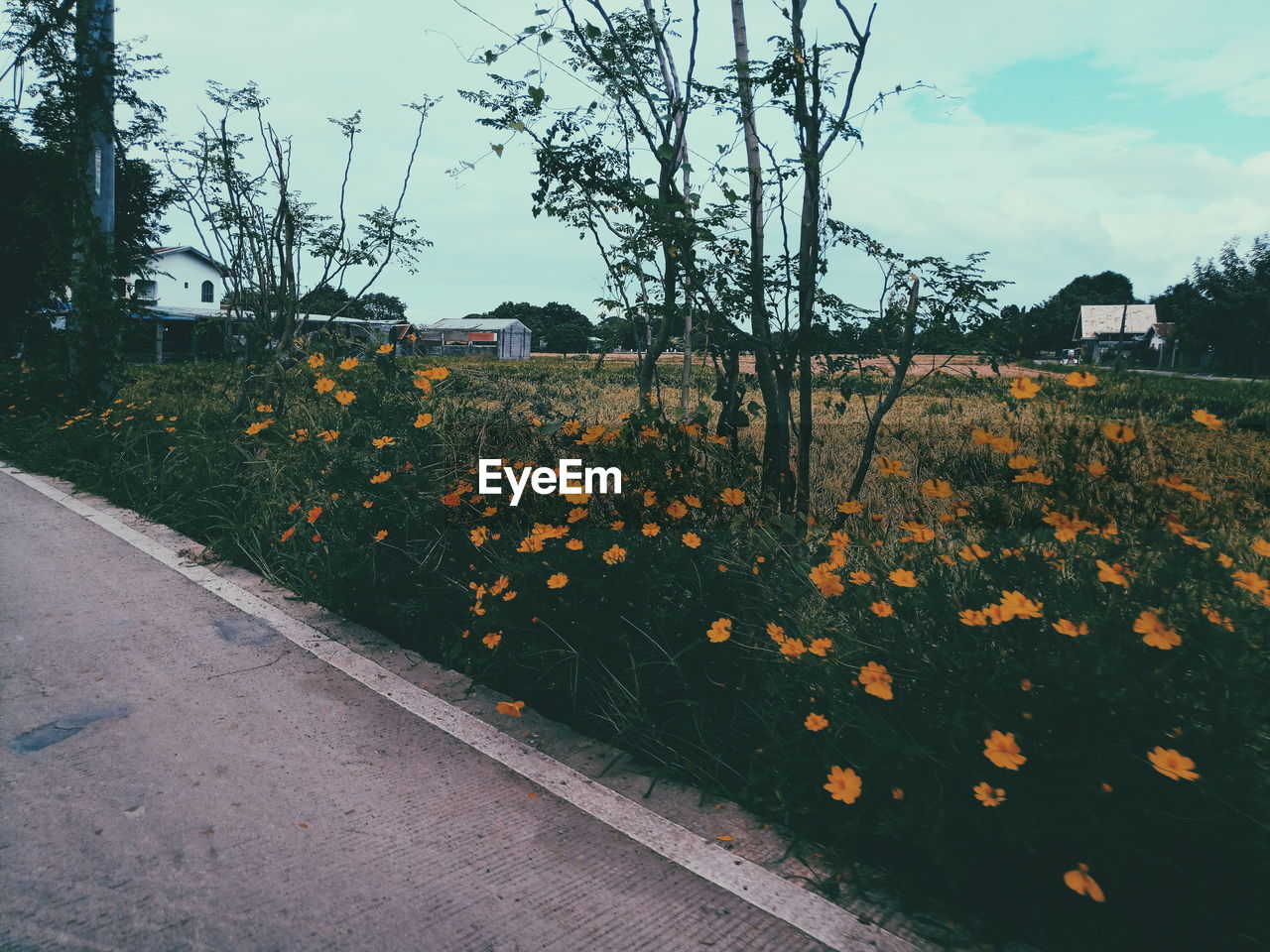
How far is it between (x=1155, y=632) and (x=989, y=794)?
53 cm

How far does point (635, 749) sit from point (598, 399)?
38.1ft

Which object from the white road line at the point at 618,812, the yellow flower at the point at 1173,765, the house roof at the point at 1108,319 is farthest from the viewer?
the house roof at the point at 1108,319

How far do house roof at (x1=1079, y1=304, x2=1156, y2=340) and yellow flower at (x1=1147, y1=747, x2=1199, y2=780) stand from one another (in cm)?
8961

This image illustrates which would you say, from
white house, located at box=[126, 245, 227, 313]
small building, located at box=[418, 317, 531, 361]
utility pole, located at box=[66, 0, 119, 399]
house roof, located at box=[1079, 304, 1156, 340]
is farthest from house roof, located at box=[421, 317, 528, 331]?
utility pole, located at box=[66, 0, 119, 399]

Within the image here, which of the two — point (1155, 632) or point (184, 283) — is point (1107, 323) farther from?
point (1155, 632)

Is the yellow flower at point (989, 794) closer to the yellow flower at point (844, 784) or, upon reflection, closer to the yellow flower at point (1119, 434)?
the yellow flower at point (844, 784)

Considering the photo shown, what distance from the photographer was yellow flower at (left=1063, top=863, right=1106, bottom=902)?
1.90m

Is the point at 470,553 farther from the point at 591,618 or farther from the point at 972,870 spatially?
the point at 972,870

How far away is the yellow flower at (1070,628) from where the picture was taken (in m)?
2.12

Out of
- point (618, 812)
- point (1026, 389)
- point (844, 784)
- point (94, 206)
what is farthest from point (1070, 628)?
point (94, 206)

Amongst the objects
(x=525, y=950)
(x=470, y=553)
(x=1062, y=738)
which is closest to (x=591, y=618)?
(x=470, y=553)

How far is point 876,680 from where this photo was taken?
2391 mm

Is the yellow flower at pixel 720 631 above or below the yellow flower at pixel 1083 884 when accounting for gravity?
above

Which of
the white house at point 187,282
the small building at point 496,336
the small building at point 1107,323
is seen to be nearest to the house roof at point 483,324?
the small building at point 496,336
